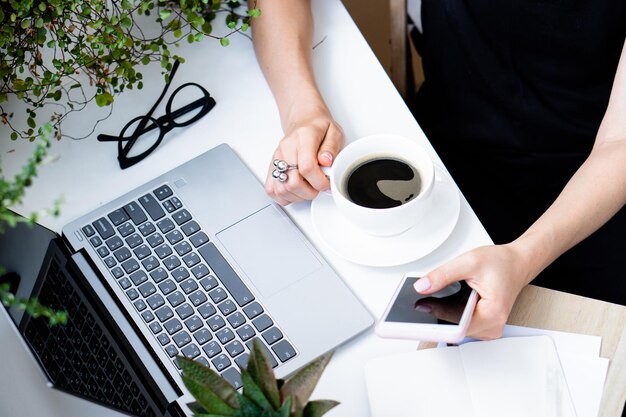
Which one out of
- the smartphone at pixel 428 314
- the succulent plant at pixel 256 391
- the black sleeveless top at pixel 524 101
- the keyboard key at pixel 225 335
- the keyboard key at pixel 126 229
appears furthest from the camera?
the black sleeveless top at pixel 524 101

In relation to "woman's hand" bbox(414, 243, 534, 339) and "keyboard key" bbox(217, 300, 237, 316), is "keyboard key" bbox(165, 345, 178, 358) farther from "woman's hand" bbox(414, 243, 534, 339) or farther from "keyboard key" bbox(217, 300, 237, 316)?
"woman's hand" bbox(414, 243, 534, 339)

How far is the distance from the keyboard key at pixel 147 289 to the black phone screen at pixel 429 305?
0.98 feet

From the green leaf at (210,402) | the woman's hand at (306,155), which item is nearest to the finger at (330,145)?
the woman's hand at (306,155)

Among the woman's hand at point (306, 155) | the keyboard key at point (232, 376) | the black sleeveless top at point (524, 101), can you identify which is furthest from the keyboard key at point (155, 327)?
the black sleeveless top at point (524, 101)

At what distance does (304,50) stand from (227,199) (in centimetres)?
24

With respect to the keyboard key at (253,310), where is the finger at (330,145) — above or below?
above

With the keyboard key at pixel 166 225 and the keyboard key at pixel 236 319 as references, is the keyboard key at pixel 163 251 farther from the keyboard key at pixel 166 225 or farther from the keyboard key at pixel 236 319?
the keyboard key at pixel 236 319

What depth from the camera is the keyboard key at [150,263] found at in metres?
0.92

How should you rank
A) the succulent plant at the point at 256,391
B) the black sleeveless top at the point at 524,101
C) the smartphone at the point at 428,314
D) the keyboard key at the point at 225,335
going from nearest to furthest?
the succulent plant at the point at 256,391 < the smartphone at the point at 428,314 < the keyboard key at the point at 225,335 < the black sleeveless top at the point at 524,101

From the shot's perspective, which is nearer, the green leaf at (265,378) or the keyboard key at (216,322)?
the green leaf at (265,378)

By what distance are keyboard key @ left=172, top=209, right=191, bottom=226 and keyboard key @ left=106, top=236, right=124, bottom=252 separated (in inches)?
2.9

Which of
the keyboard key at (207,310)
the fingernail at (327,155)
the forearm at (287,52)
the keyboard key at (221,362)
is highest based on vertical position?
the forearm at (287,52)

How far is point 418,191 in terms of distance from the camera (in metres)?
0.87

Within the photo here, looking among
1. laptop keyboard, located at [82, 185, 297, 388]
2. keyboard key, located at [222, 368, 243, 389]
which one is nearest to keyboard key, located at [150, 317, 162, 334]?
laptop keyboard, located at [82, 185, 297, 388]
